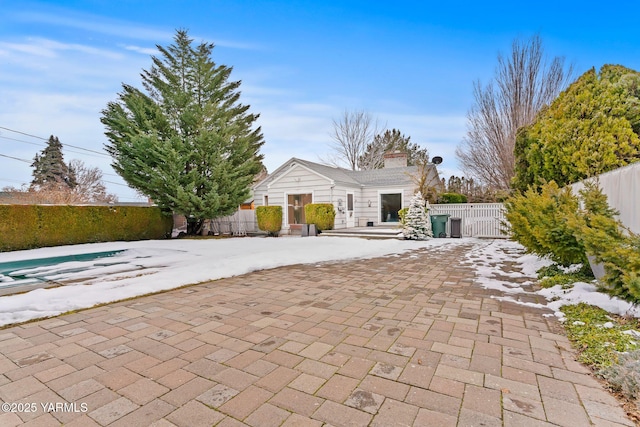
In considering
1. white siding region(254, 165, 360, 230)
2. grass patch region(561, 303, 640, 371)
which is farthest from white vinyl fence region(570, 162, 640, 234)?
white siding region(254, 165, 360, 230)

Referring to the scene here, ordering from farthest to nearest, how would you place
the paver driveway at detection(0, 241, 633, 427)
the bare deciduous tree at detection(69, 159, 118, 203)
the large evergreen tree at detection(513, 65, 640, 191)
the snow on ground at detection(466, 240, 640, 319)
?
1. the bare deciduous tree at detection(69, 159, 118, 203)
2. the large evergreen tree at detection(513, 65, 640, 191)
3. the snow on ground at detection(466, 240, 640, 319)
4. the paver driveway at detection(0, 241, 633, 427)

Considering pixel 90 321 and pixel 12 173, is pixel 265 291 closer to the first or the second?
pixel 90 321

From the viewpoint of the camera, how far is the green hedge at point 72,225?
903 centimetres

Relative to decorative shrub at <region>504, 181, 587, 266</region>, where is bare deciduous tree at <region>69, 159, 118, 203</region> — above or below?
above

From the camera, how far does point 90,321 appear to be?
3.12 m

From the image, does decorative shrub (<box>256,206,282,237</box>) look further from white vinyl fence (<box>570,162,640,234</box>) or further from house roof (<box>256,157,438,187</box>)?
white vinyl fence (<box>570,162,640,234</box>)

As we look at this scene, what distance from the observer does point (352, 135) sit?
84.4ft

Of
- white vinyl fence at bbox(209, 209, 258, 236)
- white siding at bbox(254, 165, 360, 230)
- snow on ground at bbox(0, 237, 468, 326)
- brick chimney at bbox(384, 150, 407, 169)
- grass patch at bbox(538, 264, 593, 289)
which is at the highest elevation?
brick chimney at bbox(384, 150, 407, 169)

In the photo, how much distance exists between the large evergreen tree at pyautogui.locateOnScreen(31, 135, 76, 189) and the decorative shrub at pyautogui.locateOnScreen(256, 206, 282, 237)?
2160 cm

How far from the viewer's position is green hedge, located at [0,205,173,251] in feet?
29.6

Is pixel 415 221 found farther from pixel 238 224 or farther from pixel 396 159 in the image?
pixel 238 224

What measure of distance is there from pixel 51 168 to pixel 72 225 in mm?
21884

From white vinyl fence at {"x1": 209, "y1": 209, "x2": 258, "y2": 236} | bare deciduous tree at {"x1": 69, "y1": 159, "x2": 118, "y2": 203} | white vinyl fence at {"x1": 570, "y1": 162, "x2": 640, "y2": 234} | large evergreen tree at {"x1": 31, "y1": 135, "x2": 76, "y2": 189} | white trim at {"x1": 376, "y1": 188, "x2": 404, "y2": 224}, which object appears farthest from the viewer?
large evergreen tree at {"x1": 31, "y1": 135, "x2": 76, "y2": 189}

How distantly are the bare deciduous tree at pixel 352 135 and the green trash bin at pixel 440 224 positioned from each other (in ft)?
50.4
